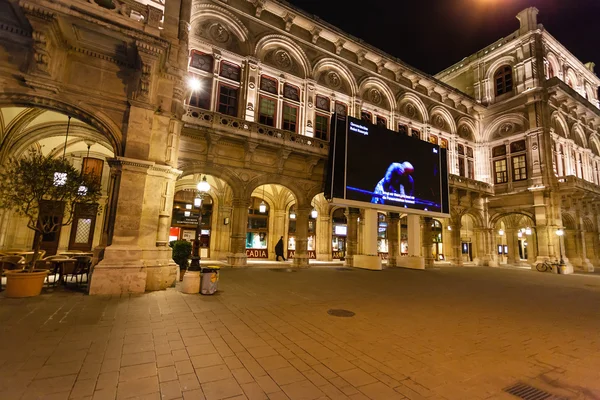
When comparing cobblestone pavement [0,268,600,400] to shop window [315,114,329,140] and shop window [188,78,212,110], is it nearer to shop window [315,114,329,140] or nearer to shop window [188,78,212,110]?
shop window [188,78,212,110]

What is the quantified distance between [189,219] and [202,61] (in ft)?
31.8

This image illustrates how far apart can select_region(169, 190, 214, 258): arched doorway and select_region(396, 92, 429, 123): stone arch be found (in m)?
15.8

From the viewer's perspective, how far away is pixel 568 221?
24.3 m

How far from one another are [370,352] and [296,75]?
1652 cm

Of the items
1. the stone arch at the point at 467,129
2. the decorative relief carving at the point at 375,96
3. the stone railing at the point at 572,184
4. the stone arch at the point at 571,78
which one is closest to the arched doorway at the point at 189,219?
the decorative relief carving at the point at 375,96

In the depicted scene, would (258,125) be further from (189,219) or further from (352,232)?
(352,232)

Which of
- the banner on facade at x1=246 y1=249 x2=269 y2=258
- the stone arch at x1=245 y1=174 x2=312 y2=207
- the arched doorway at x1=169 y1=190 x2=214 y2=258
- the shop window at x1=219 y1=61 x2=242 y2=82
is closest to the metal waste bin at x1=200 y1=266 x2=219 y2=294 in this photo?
the stone arch at x1=245 y1=174 x2=312 y2=207

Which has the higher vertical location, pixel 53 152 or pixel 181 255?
pixel 53 152

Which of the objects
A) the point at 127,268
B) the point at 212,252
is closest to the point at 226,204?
the point at 212,252

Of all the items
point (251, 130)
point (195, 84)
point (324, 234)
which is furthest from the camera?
point (324, 234)

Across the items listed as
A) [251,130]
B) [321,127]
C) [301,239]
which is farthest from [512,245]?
[251,130]

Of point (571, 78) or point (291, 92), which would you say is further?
point (571, 78)

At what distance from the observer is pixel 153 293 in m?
7.93

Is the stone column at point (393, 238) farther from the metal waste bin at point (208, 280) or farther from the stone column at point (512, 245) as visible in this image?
the stone column at point (512, 245)
